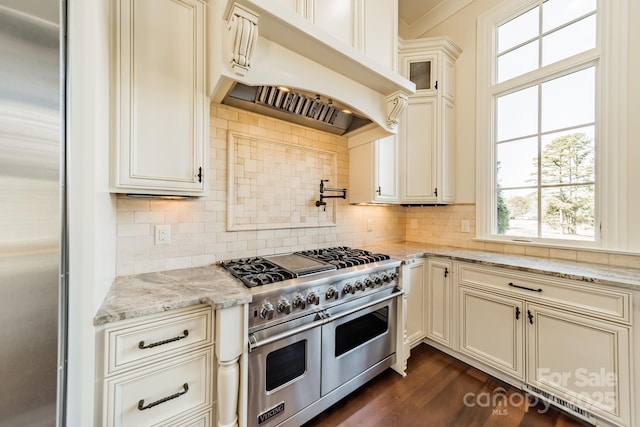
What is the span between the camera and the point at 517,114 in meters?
2.34

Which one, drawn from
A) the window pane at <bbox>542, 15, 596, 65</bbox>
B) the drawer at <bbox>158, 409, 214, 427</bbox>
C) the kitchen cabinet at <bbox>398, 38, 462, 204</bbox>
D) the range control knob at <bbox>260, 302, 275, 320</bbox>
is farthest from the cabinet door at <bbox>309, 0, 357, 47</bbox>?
the drawer at <bbox>158, 409, 214, 427</bbox>

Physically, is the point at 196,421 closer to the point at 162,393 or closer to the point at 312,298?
the point at 162,393

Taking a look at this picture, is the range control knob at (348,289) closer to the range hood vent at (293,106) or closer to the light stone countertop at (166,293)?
the light stone countertop at (166,293)

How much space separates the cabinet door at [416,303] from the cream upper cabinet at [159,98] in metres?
1.90

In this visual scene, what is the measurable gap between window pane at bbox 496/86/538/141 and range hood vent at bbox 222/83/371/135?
1.43 meters

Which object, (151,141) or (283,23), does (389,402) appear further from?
(283,23)

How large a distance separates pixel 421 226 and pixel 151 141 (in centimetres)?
279

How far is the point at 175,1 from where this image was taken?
135cm

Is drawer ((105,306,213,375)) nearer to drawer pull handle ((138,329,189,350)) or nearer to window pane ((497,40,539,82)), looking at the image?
drawer pull handle ((138,329,189,350))

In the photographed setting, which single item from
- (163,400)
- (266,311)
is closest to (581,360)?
(266,311)

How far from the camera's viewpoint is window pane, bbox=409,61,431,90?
8.37ft

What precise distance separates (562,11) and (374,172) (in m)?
2.09

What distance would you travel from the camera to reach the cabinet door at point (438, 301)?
221 cm

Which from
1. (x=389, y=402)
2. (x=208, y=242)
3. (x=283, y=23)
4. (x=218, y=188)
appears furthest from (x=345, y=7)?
(x=389, y=402)
